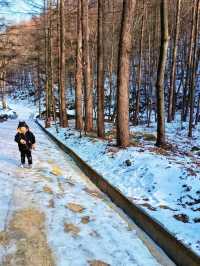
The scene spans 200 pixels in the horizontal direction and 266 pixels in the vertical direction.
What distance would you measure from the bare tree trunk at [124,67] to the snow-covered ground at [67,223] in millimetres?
2999

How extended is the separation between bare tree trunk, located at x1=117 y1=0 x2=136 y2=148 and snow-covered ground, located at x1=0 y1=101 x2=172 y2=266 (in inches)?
118

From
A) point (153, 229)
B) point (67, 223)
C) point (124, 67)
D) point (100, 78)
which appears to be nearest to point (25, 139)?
point (124, 67)

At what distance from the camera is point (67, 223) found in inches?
303

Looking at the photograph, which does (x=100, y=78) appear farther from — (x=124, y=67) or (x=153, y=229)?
(x=153, y=229)

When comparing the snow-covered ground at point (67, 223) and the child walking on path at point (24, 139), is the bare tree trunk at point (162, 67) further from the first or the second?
the child walking on path at point (24, 139)

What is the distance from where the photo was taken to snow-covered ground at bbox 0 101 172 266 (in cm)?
630

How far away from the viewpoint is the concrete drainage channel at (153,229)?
6.10 metres

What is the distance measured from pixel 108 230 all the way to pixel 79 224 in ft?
2.01

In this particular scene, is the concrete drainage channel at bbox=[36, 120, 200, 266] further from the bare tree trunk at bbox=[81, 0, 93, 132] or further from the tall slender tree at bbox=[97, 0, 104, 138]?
the bare tree trunk at bbox=[81, 0, 93, 132]

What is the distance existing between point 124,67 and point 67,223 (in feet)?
26.4

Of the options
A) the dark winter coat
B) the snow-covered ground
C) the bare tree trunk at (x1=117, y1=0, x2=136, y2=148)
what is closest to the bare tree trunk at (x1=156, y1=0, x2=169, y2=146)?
the bare tree trunk at (x1=117, y1=0, x2=136, y2=148)

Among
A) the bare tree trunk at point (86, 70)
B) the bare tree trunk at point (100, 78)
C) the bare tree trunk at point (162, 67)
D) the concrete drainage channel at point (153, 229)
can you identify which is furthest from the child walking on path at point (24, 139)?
the bare tree trunk at point (86, 70)

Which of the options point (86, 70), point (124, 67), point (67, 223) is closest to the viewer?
point (67, 223)

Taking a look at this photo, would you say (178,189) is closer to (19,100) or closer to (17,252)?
(17,252)
